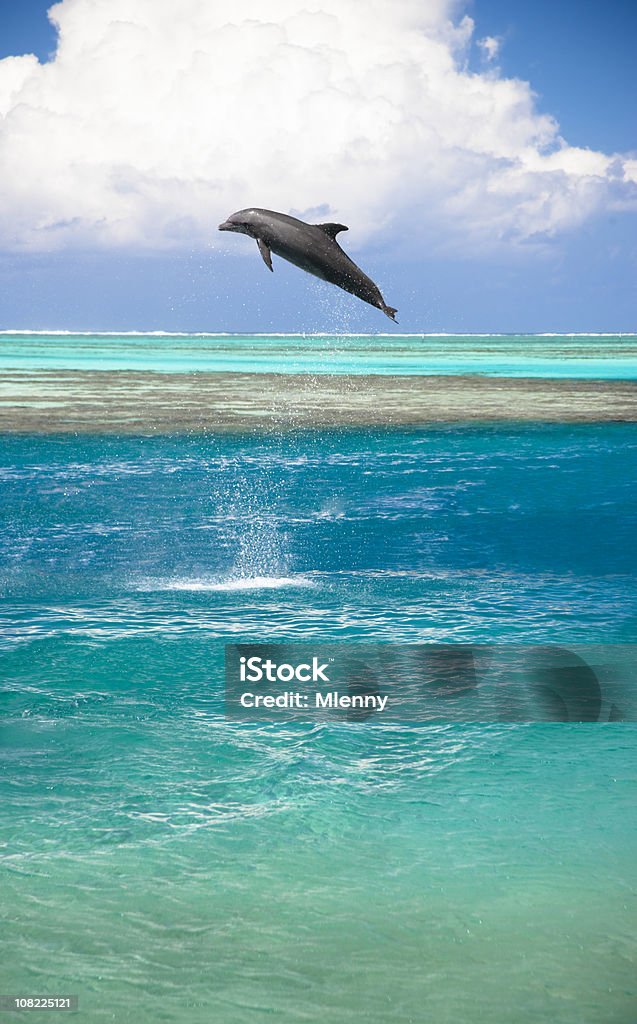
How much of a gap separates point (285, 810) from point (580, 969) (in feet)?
9.40

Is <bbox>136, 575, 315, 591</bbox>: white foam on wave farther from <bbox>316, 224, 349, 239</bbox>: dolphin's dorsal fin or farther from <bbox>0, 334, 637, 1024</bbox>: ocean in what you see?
<bbox>316, 224, 349, 239</bbox>: dolphin's dorsal fin

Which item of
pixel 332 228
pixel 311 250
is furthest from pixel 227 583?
pixel 311 250

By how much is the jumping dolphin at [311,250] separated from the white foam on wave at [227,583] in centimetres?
742

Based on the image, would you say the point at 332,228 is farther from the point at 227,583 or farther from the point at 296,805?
the point at 227,583

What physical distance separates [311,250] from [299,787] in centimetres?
457

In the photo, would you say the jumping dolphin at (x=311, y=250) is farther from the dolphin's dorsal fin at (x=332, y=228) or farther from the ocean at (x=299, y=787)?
the ocean at (x=299, y=787)

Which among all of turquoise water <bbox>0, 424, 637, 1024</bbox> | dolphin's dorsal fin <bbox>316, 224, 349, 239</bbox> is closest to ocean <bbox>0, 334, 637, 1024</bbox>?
turquoise water <bbox>0, 424, 637, 1024</bbox>

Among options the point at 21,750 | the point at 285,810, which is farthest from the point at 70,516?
the point at 285,810

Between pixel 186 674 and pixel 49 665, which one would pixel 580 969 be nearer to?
pixel 186 674

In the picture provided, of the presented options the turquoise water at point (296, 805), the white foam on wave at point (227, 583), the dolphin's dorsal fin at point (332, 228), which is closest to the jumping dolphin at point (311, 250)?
the dolphin's dorsal fin at point (332, 228)

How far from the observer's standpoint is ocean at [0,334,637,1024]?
6.41 meters

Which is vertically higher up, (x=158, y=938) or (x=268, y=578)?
(x=268, y=578)

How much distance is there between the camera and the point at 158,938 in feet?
22.1

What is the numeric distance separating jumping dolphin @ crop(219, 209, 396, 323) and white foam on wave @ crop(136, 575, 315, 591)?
7.42 meters
